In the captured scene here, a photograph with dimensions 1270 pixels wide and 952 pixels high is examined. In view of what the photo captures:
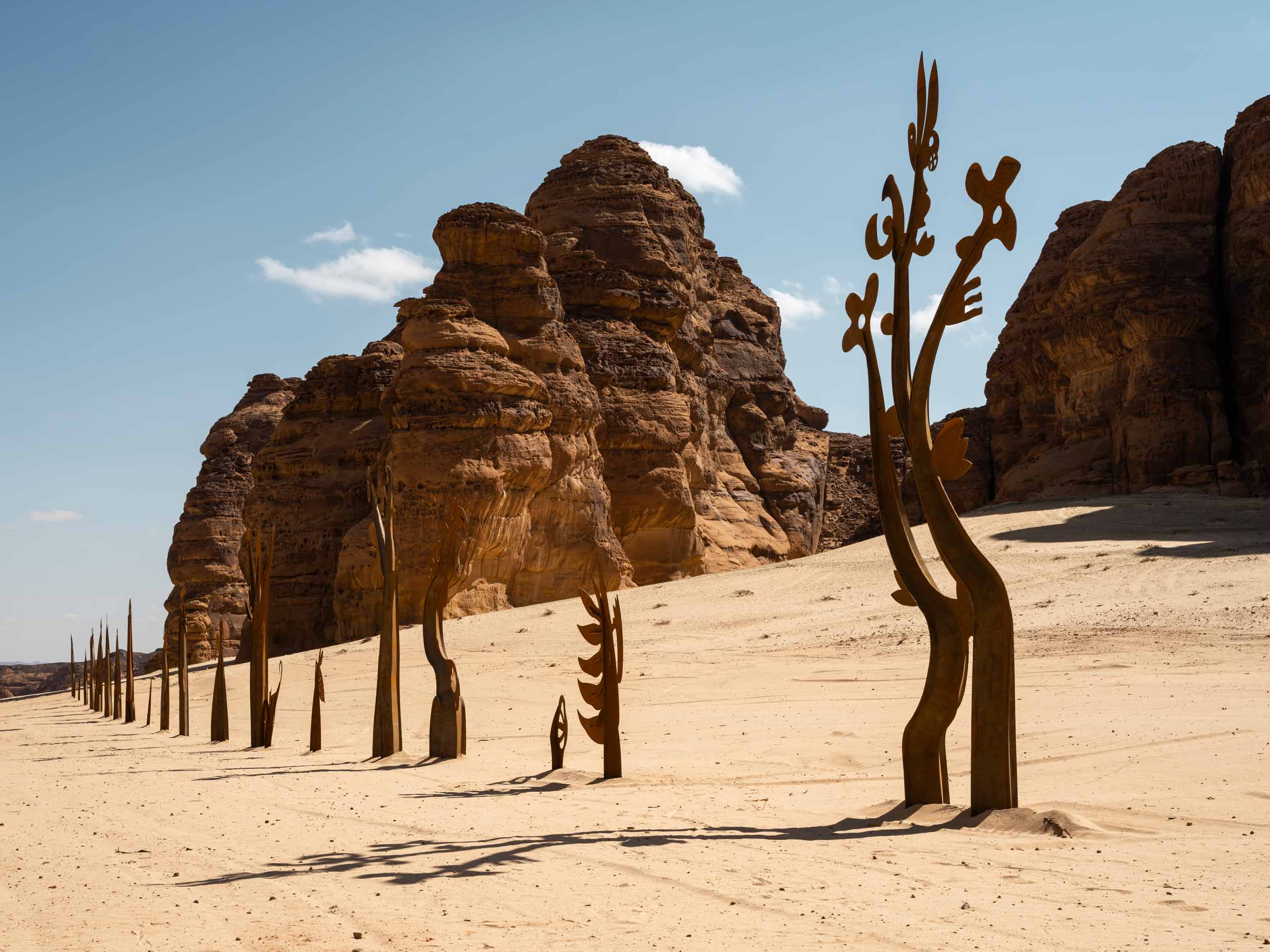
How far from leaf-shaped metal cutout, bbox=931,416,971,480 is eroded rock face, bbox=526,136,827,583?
24.3m

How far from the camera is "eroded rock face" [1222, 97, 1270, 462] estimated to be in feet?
105

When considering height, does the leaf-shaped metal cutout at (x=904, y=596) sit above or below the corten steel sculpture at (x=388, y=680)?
above

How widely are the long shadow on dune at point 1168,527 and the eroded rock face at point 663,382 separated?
10.5 m

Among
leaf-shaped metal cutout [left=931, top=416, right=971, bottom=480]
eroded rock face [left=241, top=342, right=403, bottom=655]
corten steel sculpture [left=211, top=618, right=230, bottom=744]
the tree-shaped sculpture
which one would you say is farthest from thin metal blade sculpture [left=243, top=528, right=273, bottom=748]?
eroded rock face [left=241, top=342, right=403, bottom=655]

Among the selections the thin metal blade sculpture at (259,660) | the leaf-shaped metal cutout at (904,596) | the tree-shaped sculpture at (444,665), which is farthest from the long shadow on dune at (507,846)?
the thin metal blade sculpture at (259,660)

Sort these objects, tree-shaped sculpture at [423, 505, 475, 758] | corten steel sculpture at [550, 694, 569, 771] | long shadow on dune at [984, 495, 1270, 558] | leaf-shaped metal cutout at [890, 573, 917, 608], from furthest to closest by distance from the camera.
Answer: long shadow on dune at [984, 495, 1270, 558], tree-shaped sculpture at [423, 505, 475, 758], corten steel sculpture at [550, 694, 569, 771], leaf-shaped metal cutout at [890, 573, 917, 608]

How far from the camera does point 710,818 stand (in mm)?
6852

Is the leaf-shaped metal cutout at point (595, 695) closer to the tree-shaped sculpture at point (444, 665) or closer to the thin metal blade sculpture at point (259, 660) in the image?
the tree-shaped sculpture at point (444, 665)

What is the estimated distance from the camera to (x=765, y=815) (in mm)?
6961

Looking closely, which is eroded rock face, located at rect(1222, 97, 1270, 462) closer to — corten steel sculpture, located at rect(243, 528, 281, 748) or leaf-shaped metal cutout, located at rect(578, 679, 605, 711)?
corten steel sculpture, located at rect(243, 528, 281, 748)

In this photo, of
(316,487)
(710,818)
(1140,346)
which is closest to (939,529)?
(710,818)

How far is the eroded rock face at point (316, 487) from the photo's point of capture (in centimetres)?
2814

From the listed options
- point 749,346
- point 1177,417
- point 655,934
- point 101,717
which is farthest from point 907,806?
point 749,346

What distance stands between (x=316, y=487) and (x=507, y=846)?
23.9 metres
